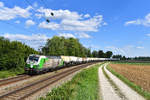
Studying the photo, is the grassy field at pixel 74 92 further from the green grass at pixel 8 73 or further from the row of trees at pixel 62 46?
the row of trees at pixel 62 46

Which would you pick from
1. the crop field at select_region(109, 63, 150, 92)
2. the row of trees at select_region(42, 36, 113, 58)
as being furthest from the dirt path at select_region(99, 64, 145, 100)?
the row of trees at select_region(42, 36, 113, 58)

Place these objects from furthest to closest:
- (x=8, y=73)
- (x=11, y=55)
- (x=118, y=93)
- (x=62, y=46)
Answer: (x=62, y=46)
(x=11, y=55)
(x=8, y=73)
(x=118, y=93)

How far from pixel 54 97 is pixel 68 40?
81.5 m

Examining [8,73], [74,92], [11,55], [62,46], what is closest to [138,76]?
[74,92]

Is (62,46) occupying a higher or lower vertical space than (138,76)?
higher

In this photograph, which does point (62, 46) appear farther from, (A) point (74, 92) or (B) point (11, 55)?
(A) point (74, 92)

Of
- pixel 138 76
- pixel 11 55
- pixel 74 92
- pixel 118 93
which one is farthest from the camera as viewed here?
pixel 138 76

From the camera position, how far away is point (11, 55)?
23297 mm

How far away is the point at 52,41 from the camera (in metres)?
78.0

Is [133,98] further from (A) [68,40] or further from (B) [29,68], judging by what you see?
(A) [68,40]

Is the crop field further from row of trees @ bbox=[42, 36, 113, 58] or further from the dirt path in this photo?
row of trees @ bbox=[42, 36, 113, 58]

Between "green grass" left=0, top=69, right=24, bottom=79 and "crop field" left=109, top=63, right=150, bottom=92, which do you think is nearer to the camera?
"crop field" left=109, top=63, right=150, bottom=92

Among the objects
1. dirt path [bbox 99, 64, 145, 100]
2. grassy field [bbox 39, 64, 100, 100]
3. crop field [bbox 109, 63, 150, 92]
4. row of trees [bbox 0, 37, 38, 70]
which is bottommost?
crop field [bbox 109, 63, 150, 92]

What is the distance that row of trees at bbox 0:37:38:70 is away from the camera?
74.2ft
